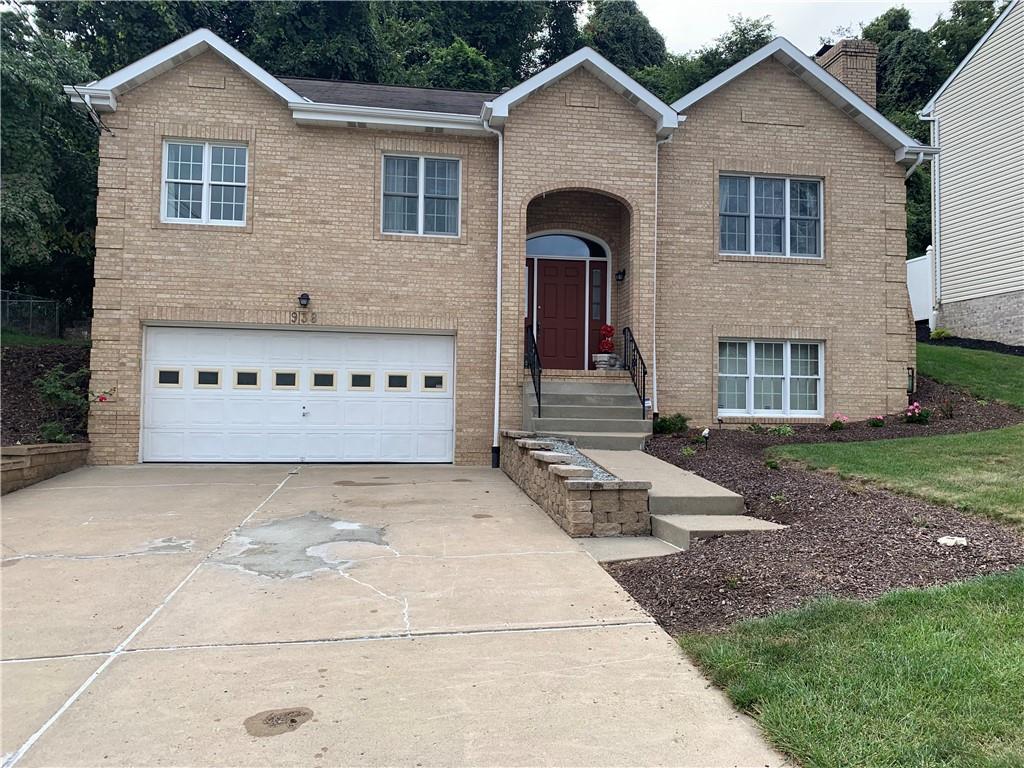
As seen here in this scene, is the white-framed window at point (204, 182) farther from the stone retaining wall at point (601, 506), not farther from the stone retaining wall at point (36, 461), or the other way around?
the stone retaining wall at point (601, 506)

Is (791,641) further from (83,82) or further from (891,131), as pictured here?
(83,82)

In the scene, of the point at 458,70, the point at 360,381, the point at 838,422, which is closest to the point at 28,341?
the point at 360,381

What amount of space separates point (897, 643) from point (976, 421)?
33.2 feet

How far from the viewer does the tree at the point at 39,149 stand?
13.3 m

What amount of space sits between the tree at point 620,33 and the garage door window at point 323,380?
32757 millimetres

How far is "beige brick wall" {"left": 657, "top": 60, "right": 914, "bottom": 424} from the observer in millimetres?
12930

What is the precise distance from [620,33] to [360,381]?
35.0 metres

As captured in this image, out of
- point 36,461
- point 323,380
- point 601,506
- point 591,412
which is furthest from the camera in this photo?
point 323,380

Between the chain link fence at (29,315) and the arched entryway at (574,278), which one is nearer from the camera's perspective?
the arched entryway at (574,278)

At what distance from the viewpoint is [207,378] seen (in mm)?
11969

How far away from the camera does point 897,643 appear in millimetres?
3643

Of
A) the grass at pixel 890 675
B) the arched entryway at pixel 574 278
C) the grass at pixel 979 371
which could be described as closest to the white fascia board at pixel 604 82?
the arched entryway at pixel 574 278

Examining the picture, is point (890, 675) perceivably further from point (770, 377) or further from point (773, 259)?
point (773, 259)

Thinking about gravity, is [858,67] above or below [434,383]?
above
